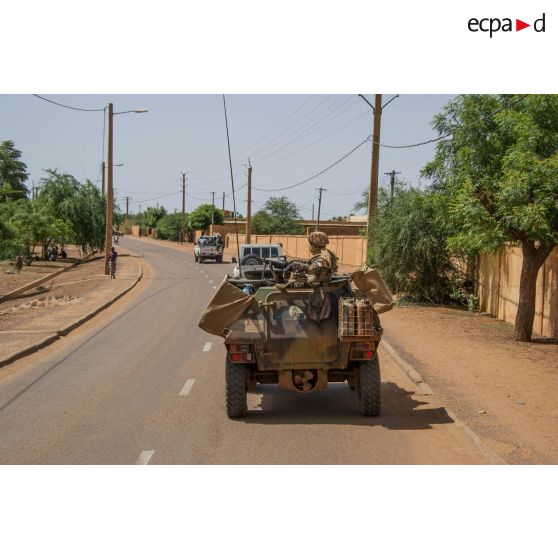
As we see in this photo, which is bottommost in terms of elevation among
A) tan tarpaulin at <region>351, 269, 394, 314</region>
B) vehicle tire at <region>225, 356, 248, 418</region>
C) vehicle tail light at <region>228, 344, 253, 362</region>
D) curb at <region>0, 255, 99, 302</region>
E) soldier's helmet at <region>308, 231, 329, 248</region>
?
curb at <region>0, 255, 99, 302</region>

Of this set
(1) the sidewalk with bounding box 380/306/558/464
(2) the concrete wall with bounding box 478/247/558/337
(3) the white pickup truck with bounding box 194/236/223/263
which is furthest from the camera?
(3) the white pickup truck with bounding box 194/236/223/263

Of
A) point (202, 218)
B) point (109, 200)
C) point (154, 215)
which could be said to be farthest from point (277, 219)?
point (109, 200)

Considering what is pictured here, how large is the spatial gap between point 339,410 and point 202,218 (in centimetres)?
10242

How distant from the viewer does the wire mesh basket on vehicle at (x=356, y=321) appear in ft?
31.1

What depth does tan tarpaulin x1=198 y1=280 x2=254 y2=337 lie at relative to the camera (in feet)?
32.1

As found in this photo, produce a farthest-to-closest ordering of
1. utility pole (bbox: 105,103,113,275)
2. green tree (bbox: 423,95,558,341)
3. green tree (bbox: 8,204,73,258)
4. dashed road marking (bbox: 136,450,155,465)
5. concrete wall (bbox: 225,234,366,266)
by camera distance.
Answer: concrete wall (bbox: 225,234,366,266), green tree (bbox: 8,204,73,258), utility pole (bbox: 105,103,113,275), green tree (bbox: 423,95,558,341), dashed road marking (bbox: 136,450,155,465)

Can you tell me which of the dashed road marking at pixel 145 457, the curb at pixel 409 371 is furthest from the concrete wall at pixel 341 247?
the dashed road marking at pixel 145 457

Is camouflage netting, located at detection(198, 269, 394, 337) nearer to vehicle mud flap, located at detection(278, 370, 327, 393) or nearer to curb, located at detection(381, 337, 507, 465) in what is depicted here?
vehicle mud flap, located at detection(278, 370, 327, 393)

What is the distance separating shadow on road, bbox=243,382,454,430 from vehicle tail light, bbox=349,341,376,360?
0.83m

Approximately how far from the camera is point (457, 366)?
46.8 feet

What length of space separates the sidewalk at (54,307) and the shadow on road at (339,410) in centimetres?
636

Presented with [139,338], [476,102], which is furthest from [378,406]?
[476,102]

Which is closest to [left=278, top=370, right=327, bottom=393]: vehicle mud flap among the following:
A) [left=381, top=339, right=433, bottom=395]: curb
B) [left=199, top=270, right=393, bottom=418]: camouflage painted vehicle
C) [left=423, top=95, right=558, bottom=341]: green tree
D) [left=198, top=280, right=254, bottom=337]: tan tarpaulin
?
[left=199, top=270, right=393, bottom=418]: camouflage painted vehicle

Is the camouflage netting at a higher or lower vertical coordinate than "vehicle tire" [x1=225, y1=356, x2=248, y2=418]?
higher
